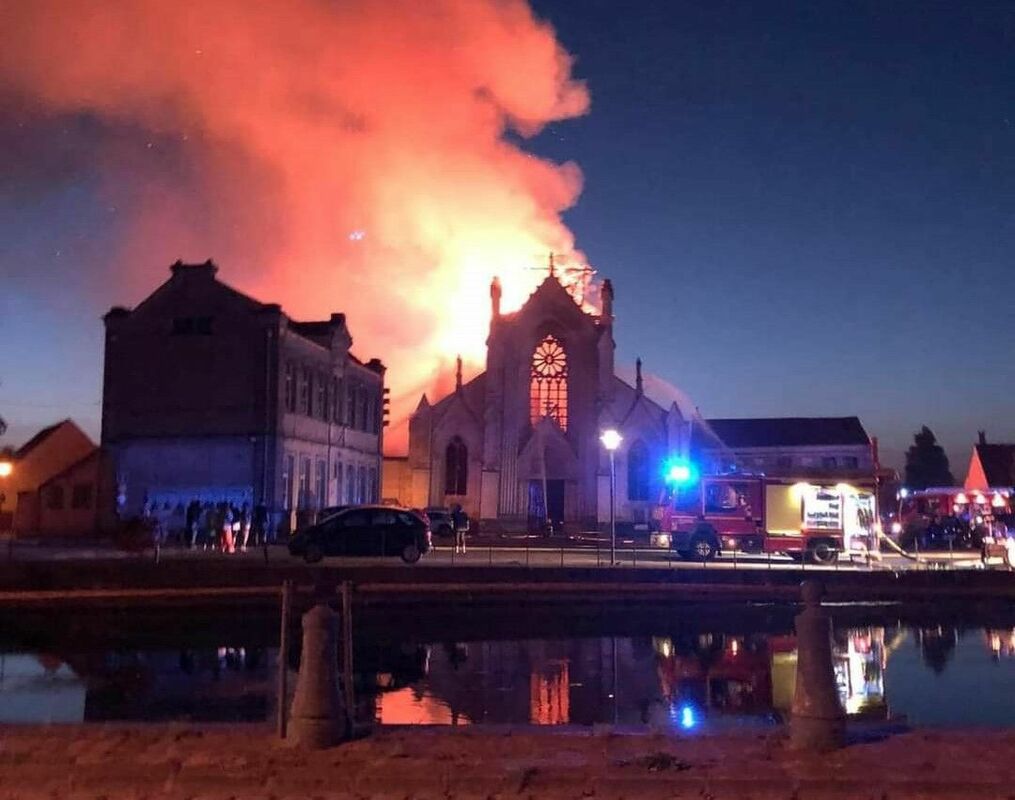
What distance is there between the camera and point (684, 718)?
1134 cm

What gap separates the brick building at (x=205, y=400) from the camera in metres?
42.2

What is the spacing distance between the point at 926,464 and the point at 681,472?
298ft

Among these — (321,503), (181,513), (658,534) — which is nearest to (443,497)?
(321,503)

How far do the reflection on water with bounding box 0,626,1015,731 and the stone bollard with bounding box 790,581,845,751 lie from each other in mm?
1228

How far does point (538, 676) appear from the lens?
47.7 ft

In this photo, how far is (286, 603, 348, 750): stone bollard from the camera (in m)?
8.23

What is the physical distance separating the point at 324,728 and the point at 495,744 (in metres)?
1.41

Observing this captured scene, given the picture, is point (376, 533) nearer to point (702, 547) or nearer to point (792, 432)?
point (702, 547)

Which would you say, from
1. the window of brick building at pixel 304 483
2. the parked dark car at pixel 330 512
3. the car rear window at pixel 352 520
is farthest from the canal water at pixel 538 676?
the window of brick building at pixel 304 483

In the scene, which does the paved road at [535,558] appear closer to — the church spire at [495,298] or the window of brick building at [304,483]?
the window of brick building at [304,483]

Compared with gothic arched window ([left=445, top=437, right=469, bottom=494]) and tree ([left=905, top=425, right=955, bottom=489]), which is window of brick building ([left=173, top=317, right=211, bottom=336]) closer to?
gothic arched window ([left=445, top=437, right=469, bottom=494])

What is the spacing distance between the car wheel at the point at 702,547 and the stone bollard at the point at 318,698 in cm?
2526

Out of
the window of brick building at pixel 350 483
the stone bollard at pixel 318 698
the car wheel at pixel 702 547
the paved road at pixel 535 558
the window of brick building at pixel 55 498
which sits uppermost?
the window of brick building at pixel 350 483

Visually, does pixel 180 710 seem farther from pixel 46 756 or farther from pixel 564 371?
pixel 564 371
